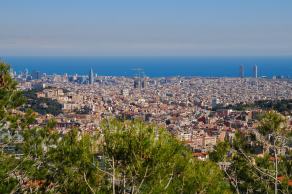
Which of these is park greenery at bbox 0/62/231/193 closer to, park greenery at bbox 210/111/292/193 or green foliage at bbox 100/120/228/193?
green foliage at bbox 100/120/228/193

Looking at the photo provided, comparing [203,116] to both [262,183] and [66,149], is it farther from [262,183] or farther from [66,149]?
[66,149]

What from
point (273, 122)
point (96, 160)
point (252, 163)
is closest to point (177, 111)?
point (252, 163)

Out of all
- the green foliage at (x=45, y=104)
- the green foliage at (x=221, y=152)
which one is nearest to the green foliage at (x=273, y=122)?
the green foliage at (x=221, y=152)

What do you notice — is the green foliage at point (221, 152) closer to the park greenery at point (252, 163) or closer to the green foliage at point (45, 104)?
the park greenery at point (252, 163)

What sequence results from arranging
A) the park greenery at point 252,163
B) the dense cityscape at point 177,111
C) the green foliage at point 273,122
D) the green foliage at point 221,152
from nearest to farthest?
the green foliage at point 273,122, the park greenery at point 252,163, the green foliage at point 221,152, the dense cityscape at point 177,111

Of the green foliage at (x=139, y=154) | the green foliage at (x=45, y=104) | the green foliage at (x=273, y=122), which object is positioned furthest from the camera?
the green foliage at (x=45, y=104)

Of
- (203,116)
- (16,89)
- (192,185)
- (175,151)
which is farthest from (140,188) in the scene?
(203,116)

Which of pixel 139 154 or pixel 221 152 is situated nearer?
pixel 139 154

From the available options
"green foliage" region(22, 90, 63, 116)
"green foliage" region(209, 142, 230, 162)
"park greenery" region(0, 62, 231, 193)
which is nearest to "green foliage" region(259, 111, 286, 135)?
"park greenery" region(0, 62, 231, 193)

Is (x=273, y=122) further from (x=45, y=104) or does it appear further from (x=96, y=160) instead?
(x=45, y=104)
